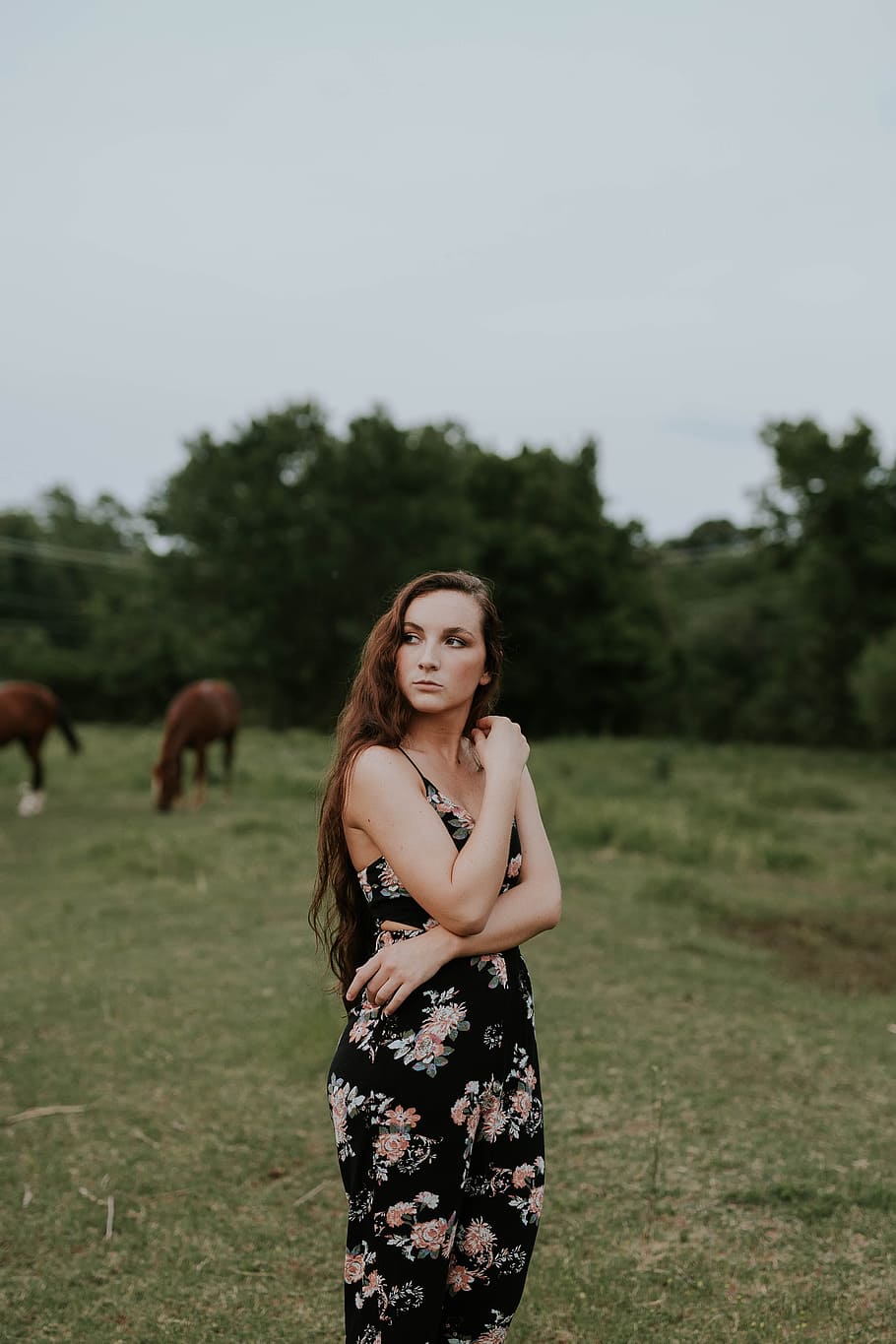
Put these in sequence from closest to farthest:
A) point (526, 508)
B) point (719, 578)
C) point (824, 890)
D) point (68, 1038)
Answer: point (68, 1038) < point (824, 890) < point (526, 508) < point (719, 578)

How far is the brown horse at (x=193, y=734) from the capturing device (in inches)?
460

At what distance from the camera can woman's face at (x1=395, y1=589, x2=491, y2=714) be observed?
2.23 meters

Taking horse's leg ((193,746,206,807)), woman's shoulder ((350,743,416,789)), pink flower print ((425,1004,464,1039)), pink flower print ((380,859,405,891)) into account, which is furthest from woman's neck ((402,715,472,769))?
horse's leg ((193,746,206,807))

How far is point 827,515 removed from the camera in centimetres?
2611

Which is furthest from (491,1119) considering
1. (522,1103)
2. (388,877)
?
(388,877)

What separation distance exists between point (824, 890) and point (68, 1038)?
5450mm


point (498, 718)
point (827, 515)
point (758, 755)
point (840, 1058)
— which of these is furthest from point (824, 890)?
point (827, 515)

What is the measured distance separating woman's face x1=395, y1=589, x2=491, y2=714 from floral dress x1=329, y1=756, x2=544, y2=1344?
18 centimetres

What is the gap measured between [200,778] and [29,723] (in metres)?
1.75

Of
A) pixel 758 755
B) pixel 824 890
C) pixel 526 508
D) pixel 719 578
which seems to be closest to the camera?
pixel 824 890

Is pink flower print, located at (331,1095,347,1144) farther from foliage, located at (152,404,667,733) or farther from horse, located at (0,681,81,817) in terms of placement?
foliage, located at (152,404,667,733)

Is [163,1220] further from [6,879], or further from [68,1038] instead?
[6,879]

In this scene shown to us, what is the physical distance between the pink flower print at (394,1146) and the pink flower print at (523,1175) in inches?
9.7

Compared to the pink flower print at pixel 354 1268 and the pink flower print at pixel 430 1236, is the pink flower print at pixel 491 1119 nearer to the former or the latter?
the pink flower print at pixel 430 1236
